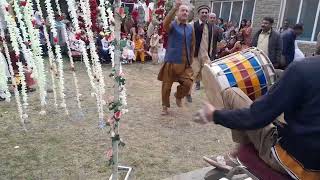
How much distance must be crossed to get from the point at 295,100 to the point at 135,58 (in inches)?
389

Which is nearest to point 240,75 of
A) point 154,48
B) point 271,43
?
point 271,43

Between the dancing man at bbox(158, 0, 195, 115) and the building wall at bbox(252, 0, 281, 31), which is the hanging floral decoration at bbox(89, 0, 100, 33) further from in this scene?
the building wall at bbox(252, 0, 281, 31)

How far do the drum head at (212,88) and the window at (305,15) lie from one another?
30.1 ft

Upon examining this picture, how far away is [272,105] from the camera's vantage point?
1.90 meters

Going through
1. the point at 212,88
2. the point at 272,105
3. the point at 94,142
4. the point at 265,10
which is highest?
the point at 272,105

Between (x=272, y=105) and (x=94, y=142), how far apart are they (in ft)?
9.05

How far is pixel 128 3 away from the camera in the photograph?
265 centimetres

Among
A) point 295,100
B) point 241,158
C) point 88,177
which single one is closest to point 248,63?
point 241,158

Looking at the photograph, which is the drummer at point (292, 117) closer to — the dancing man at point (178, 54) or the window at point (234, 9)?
the dancing man at point (178, 54)

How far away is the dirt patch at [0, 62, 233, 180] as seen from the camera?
352 cm

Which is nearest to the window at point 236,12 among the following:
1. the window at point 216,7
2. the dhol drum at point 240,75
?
the window at point 216,7

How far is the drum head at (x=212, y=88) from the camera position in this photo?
99.5 inches

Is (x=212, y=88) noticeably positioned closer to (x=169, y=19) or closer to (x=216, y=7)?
(x=169, y=19)

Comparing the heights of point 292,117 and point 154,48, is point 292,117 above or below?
above
